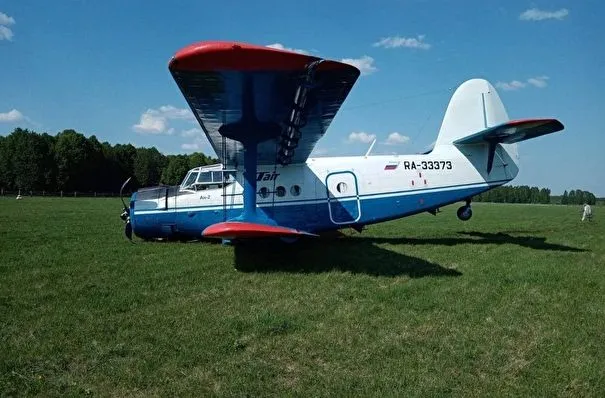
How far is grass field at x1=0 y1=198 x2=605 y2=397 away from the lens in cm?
396

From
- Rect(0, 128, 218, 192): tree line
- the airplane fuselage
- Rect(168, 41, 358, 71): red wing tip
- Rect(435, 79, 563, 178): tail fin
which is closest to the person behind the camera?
Rect(168, 41, 358, 71): red wing tip

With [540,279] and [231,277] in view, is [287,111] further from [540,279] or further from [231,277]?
[540,279]

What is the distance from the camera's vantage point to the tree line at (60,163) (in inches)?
2776

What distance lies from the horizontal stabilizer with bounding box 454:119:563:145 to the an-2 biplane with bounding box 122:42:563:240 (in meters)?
0.02

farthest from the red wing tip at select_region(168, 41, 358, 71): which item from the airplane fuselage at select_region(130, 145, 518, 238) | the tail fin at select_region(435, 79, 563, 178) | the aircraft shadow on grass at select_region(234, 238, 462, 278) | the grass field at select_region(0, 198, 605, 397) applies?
the tail fin at select_region(435, 79, 563, 178)

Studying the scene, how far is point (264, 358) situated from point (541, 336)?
10.2ft

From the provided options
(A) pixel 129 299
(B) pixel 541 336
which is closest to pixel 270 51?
(A) pixel 129 299

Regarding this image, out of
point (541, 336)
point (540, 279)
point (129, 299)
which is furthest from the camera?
point (540, 279)

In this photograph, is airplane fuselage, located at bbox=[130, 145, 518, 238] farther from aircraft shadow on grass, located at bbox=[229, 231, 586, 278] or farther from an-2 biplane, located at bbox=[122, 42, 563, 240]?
aircraft shadow on grass, located at bbox=[229, 231, 586, 278]

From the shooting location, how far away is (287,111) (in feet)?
26.6

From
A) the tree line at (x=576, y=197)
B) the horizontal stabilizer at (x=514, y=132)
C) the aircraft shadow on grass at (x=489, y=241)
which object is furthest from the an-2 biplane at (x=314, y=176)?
the tree line at (x=576, y=197)

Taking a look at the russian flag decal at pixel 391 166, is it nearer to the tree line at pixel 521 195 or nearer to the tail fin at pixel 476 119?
the tail fin at pixel 476 119

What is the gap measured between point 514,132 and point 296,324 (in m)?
8.20

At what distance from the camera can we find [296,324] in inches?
214
